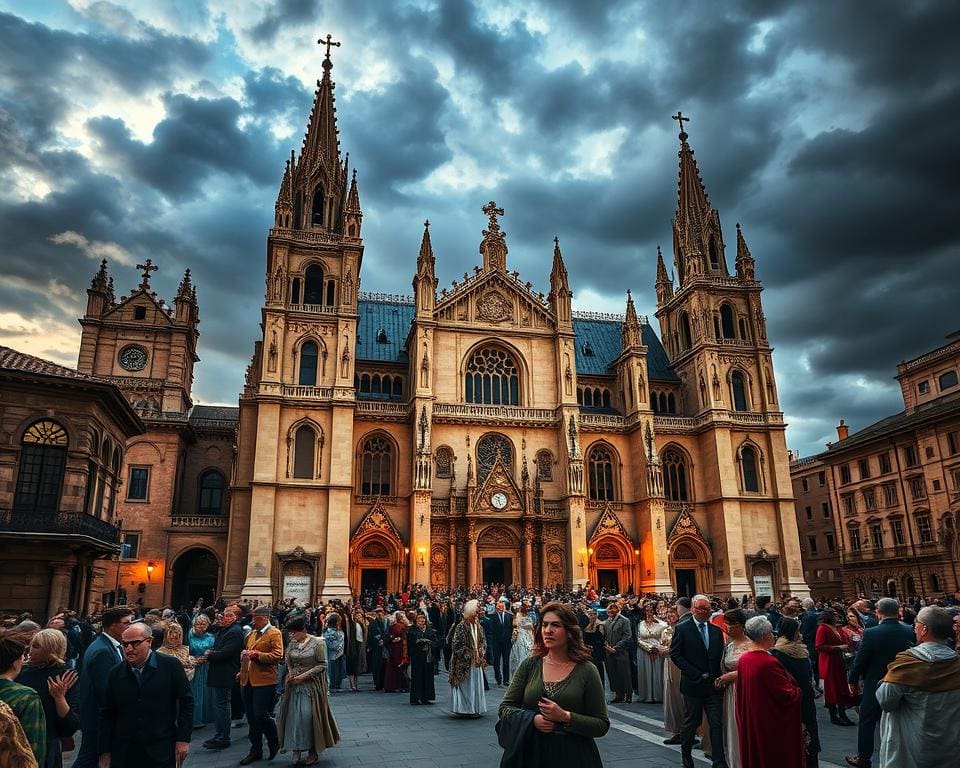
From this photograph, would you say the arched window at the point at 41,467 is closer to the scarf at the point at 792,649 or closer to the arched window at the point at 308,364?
the arched window at the point at 308,364

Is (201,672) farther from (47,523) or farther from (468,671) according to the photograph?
(47,523)

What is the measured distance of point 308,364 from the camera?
37219 millimetres

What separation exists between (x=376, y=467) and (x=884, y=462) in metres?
34.6

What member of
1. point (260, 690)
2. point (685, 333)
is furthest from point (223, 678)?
point (685, 333)

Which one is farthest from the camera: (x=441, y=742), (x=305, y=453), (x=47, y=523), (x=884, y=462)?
(x=884, y=462)

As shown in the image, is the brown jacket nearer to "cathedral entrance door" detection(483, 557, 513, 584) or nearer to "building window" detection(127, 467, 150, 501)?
"cathedral entrance door" detection(483, 557, 513, 584)

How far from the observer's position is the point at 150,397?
42219 millimetres

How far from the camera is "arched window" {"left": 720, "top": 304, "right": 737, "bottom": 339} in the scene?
45.5 meters

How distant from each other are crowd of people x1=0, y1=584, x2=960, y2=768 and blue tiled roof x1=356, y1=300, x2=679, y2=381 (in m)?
29.5

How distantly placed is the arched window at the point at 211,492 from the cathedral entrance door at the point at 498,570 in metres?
16.9

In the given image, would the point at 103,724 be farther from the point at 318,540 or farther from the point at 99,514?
the point at 318,540

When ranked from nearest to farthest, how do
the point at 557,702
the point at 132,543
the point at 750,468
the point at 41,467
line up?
the point at 557,702 < the point at 41,467 < the point at 132,543 < the point at 750,468

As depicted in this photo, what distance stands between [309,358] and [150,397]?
12048 millimetres

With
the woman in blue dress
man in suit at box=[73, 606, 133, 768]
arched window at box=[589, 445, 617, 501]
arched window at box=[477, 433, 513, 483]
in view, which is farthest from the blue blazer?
arched window at box=[589, 445, 617, 501]
